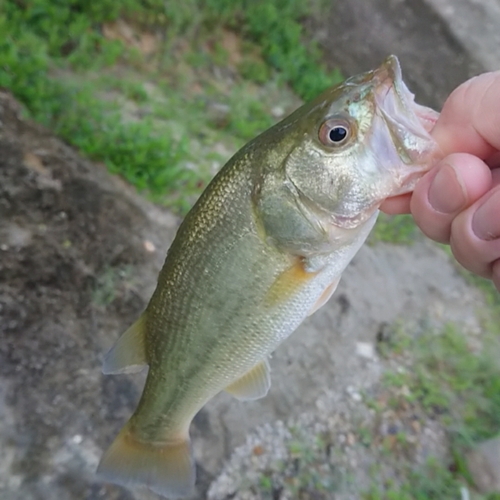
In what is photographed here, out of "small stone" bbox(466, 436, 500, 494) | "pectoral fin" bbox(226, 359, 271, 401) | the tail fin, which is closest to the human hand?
"pectoral fin" bbox(226, 359, 271, 401)

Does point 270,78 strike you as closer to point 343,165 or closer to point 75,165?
point 75,165

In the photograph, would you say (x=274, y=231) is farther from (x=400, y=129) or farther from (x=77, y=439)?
(x=77, y=439)

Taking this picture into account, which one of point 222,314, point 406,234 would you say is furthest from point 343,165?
point 406,234

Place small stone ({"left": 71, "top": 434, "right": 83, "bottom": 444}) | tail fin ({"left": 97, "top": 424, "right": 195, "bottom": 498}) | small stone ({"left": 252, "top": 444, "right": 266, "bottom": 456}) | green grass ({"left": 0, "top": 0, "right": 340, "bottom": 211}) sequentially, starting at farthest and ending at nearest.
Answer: green grass ({"left": 0, "top": 0, "right": 340, "bottom": 211}), small stone ({"left": 252, "top": 444, "right": 266, "bottom": 456}), small stone ({"left": 71, "top": 434, "right": 83, "bottom": 444}), tail fin ({"left": 97, "top": 424, "right": 195, "bottom": 498})

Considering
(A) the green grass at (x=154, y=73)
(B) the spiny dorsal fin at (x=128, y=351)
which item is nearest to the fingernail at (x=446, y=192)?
(B) the spiny dorsal fin at (x=128, y=351)

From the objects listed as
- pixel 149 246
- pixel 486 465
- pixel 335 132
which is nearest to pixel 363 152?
pixel 335 132

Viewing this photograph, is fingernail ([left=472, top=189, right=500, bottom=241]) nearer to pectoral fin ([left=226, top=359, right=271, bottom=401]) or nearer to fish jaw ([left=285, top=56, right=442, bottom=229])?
fish jaw ([left=285, top=56, right=442, bottom=229])

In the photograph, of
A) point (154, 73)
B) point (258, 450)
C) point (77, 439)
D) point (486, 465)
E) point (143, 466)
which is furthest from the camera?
point (154, 73)
